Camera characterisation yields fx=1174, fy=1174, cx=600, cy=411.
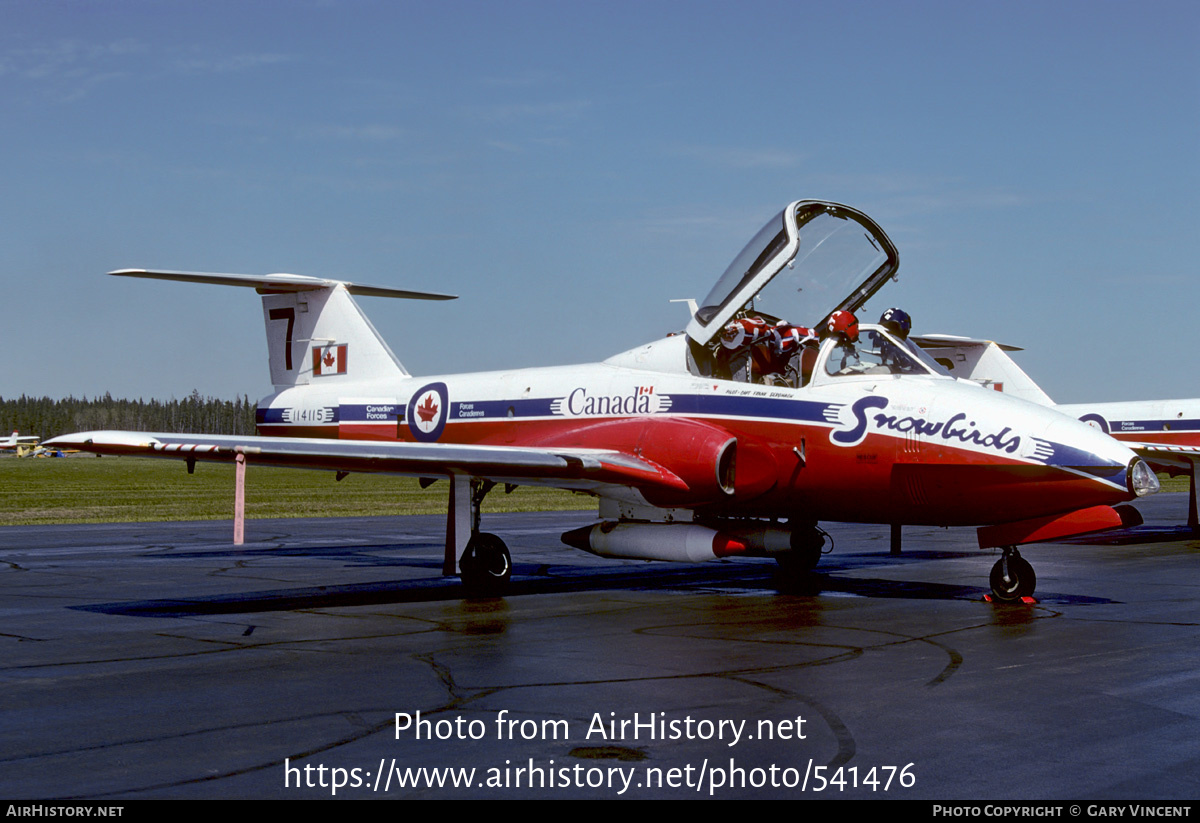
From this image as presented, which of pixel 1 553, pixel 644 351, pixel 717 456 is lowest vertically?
pixel 1 553

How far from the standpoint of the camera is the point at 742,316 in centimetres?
1452

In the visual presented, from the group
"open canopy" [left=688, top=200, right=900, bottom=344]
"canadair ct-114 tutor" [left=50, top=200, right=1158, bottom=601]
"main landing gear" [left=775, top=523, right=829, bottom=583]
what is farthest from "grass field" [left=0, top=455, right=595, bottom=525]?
A: "open canopy" [left=688, top=200, right=900, bottom=344]

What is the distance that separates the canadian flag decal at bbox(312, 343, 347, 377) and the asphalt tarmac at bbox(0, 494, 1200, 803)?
3934 mm

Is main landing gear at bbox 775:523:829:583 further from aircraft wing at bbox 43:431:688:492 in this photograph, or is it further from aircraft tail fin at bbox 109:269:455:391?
aircraft tail fin at bbox 109:269:455:391

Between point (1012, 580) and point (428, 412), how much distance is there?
8.43m

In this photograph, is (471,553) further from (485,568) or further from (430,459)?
(430,459)

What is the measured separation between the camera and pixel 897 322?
13883 millimetres

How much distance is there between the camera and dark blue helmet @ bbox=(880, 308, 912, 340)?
1377 cm

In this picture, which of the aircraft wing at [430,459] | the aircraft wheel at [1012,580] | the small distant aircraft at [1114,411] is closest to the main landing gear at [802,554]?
the aircraft wing at [430,459]

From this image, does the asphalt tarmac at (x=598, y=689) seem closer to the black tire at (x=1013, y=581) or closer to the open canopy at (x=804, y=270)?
the black tire at (x=1013, y=581)

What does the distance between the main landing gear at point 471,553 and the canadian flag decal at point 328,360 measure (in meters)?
4.81
